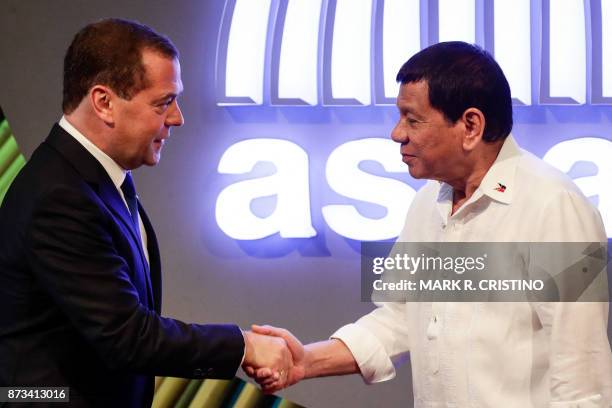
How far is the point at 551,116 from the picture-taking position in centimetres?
421

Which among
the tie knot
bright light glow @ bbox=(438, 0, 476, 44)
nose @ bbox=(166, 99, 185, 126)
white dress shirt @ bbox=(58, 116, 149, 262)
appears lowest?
the tie knot

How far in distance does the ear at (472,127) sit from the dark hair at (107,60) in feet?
3.03

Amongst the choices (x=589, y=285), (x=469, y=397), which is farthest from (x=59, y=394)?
(x=589, y=285)

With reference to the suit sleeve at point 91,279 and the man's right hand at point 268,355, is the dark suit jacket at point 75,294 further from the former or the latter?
the man's right hand at point 268,355

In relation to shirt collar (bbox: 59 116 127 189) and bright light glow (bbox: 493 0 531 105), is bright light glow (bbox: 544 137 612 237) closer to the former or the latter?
bright light glow (bbox: 493 0 531 105)

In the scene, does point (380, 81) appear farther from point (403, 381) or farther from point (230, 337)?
point (230, 337)

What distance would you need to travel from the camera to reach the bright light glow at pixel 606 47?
4.15m

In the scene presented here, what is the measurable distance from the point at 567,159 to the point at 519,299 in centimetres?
174

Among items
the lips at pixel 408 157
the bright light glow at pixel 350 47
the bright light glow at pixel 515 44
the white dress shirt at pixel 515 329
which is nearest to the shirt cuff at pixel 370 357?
the white dress shirt at pixel 515 329

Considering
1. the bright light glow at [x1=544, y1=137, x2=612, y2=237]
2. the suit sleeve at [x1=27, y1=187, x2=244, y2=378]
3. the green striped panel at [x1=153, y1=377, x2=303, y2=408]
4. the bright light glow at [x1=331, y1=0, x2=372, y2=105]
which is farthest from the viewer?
the green striped panel at [x1=153, y1=377, x2=303, y2=408]

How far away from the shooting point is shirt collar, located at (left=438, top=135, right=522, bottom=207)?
2.66m

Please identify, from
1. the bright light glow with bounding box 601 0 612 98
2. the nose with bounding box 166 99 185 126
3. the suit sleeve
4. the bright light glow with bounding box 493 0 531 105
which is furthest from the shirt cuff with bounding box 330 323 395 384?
the bright light glow with bounding box 601 0 612 98

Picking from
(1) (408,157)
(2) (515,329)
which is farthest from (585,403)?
(1) (408,157)

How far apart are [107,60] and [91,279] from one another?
0.59 m
